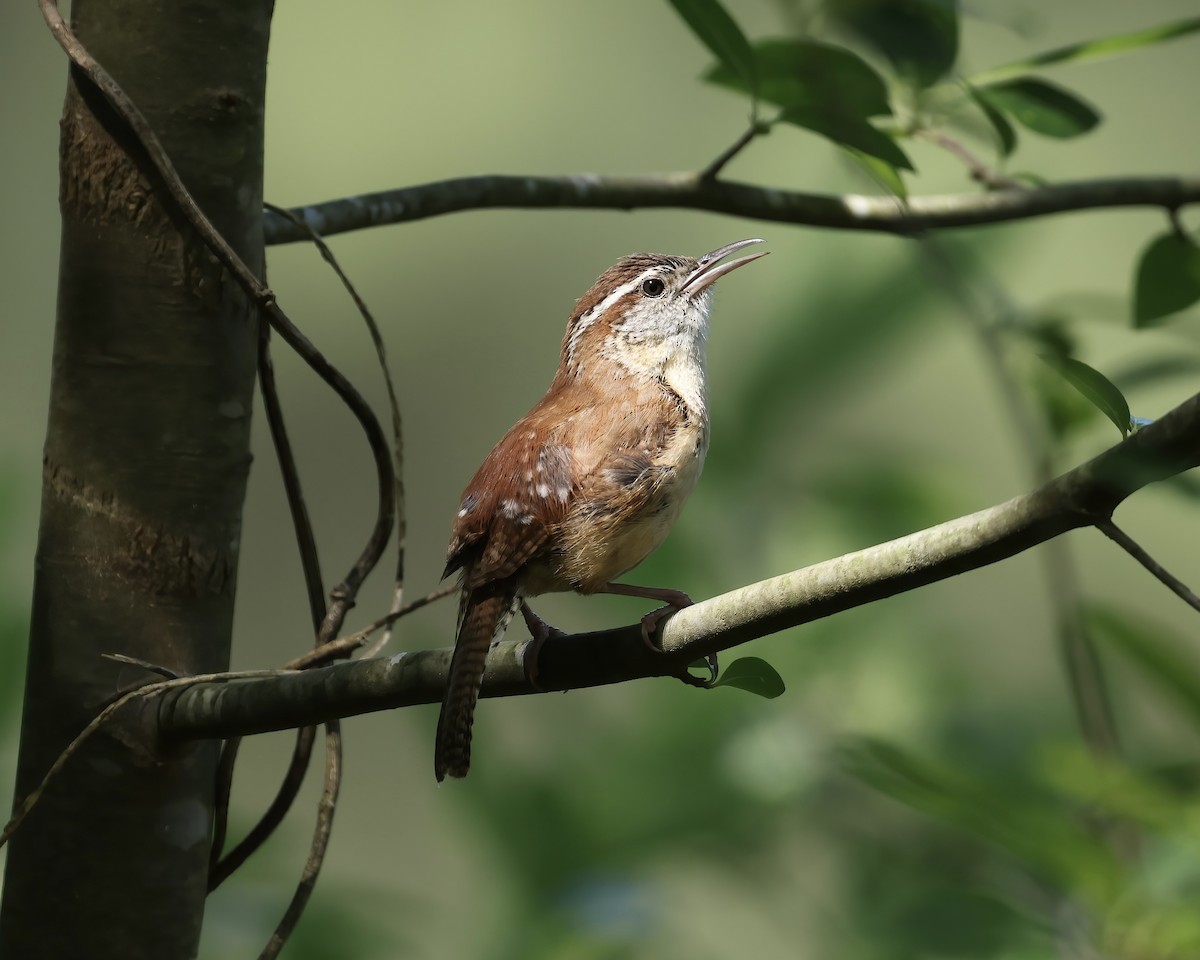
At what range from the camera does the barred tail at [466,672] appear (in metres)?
0.96

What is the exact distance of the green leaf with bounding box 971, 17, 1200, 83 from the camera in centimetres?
131

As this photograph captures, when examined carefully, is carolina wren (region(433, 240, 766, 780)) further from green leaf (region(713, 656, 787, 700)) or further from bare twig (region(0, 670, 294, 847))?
green leaf (region(713, 656, 787, 700))

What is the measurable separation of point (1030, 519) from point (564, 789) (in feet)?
3.78

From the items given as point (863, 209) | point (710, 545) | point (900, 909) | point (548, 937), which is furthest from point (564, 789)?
point (863, 209)

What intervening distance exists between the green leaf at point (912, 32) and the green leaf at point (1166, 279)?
29 cm

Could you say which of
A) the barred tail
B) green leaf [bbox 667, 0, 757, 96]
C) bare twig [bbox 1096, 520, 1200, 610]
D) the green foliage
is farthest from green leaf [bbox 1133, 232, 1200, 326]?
the barred tail

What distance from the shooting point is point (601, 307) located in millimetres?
1746

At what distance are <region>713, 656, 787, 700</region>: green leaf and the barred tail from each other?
0.20 m

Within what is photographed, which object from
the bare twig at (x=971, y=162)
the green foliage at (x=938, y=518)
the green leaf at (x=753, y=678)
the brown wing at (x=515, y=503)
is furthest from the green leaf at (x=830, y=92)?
the green leaf at (x=753, y=678)

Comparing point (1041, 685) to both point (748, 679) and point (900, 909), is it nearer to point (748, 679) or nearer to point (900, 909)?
point (900, 909)

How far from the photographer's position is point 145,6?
1105mm

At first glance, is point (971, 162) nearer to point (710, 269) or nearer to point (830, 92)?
point (830, 92)

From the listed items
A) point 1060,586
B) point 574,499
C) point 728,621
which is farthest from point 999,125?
point 728,621

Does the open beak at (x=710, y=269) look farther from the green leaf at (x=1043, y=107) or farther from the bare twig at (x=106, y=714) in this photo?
the bare twig at (x=106, y=714)
